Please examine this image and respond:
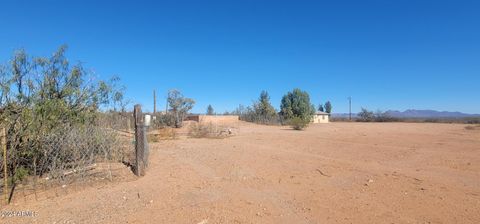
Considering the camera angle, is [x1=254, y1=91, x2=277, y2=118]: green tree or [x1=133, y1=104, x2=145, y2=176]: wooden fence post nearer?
[x1=133, y1=104, x2=145, y2=176]: wooden fence post

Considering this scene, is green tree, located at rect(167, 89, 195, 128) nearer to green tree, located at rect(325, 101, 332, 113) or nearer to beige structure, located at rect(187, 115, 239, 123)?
beige structure, located at rect(187, 115, 239, 123)

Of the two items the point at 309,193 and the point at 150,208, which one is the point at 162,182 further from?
the point at 309,193

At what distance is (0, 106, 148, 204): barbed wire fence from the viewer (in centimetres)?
661

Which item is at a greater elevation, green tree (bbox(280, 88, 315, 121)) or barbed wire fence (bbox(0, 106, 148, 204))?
green tree (bbox(280, 88, 315, 121))

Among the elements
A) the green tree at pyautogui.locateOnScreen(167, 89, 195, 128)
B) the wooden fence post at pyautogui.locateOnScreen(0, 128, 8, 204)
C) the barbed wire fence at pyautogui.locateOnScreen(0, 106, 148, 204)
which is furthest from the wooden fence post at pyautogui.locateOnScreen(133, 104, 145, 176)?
the green tree at pyautogui.locateOnScreen(167, 89, 195, 128)

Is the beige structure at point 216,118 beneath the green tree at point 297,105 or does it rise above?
beneath

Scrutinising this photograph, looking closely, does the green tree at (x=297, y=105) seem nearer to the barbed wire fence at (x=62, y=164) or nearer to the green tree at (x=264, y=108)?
the green tree at (x=264, y=108)

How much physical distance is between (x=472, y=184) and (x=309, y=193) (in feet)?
11.4

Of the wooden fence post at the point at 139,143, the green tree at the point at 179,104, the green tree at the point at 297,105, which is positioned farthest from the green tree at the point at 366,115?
the wooden fence post at the point at 139,143

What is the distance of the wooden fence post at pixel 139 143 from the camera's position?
7.82m

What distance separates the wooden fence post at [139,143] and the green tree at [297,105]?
4504cm

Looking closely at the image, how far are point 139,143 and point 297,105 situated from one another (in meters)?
47.3

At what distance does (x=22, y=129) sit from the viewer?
7.16 metres

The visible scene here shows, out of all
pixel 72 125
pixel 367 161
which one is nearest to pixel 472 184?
pixel 367 161
